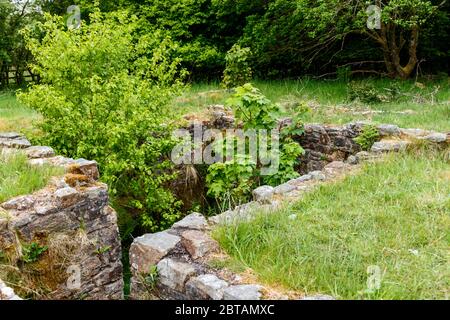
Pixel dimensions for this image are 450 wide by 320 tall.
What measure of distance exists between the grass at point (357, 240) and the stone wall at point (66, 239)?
1.36 m

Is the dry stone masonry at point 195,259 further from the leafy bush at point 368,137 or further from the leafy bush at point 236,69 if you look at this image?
the leafy bush at point 236,69

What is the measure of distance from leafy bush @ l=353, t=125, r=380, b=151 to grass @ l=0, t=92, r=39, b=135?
496 cm

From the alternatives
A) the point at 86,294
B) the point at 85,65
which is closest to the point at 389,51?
the point at 85,65

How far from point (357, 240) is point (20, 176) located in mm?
3241

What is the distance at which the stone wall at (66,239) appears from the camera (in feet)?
12.8

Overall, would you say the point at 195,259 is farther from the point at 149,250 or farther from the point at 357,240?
the point at 357,240

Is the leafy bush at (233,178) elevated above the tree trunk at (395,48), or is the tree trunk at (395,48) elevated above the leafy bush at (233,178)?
the tree trunk at (395,48)

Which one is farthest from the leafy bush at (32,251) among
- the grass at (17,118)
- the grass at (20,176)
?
the grass at (17,118)

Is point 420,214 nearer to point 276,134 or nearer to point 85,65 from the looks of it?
point 276,134

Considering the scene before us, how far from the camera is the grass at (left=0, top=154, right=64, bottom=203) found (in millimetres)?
4309

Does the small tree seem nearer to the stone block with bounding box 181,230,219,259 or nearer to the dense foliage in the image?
the dense foliage

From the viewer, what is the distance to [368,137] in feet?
22.4

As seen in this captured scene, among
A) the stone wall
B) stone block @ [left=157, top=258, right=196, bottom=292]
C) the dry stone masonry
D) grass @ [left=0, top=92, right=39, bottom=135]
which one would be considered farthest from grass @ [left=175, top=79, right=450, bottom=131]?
stone block @ [left=157, top=258, right=196, bottom=292]

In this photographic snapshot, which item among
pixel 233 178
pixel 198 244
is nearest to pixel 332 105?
pixel 233 178
